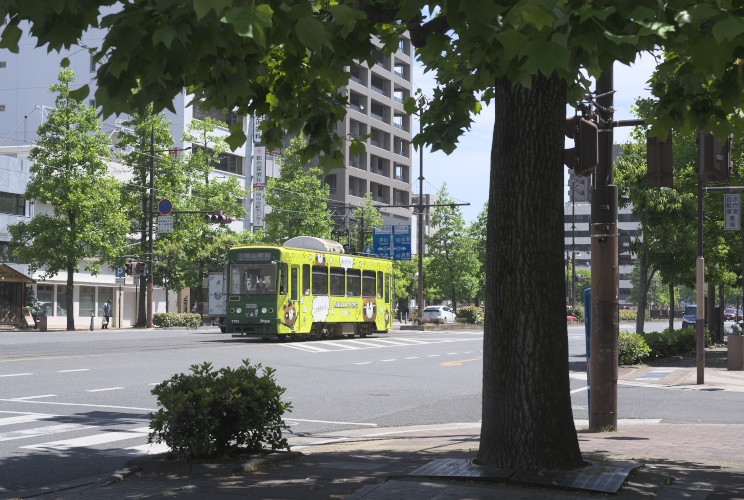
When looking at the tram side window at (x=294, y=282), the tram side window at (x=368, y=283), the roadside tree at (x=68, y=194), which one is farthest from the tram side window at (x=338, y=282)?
the roadside tree at (x=68, y=194)

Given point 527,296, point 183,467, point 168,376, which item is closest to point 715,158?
point 527,296

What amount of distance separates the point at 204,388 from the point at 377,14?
3519 mm

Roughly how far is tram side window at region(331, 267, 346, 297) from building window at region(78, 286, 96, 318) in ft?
93.3

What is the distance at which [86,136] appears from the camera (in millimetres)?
47562

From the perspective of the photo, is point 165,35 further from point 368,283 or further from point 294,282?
point 368,283

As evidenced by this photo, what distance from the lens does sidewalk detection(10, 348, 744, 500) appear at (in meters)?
6.56

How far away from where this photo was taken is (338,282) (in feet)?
124

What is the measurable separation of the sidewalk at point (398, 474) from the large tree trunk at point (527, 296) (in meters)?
0.49

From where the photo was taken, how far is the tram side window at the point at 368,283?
40031 millimetres

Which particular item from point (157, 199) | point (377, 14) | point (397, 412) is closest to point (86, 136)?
point (157, 199)

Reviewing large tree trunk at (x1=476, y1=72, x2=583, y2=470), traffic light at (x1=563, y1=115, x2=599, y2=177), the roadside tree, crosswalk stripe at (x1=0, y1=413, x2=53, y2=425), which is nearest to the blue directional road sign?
the roadside tree

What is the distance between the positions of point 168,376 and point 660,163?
11.3 m

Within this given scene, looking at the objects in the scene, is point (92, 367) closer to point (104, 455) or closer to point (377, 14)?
point (104, 455)

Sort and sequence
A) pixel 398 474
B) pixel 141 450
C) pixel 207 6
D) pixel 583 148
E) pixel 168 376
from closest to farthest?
pixel 207 6 < pixel 398 474 < pixel 141 450 < pixel 583 148 < pixel 168 376
